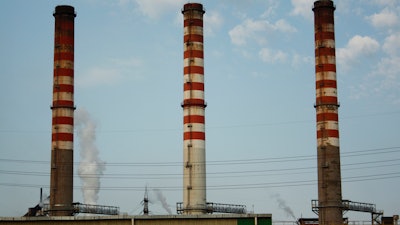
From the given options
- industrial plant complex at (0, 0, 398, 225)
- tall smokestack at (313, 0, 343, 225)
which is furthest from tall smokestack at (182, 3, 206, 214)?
tall smokestack at (313, 0, 343, 225)

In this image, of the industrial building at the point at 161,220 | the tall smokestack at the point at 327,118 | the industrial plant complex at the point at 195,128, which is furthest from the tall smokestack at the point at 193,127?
the industrial building at the point at 161,220

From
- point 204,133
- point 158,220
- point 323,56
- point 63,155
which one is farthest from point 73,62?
point 158,220

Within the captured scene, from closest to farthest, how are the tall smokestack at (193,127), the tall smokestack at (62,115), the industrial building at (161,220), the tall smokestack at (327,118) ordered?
1. the industrial building at (161,220)
2. the tall smokestack at (327,118)
3. the tall smokestack at (193,127)
4. the tall smokestack at (62,115)

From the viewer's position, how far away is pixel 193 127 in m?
58.6

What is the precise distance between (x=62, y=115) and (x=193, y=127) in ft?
37.2

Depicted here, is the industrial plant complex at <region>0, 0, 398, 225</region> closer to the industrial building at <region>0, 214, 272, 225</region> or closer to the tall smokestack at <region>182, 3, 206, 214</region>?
the tall smokestack at <region>182, 3, 206, 214</region>

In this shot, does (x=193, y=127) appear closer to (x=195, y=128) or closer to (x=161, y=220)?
(x=195, y=128)

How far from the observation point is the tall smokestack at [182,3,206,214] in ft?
191

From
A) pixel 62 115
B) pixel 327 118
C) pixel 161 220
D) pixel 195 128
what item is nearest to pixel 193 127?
pixel 195 128

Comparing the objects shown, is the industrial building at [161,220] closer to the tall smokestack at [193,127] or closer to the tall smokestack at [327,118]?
the tall smokestack at [193,127]

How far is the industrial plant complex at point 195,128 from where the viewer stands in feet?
191

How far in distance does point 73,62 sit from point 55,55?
5.39 ft

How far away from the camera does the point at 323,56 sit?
197ft

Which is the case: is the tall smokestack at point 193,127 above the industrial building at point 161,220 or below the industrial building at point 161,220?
above
